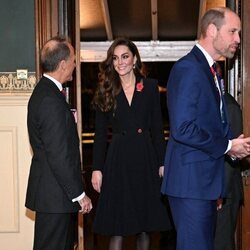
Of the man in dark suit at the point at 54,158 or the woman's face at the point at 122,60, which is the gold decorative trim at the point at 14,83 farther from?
the man in dark suit at the point at 54,158

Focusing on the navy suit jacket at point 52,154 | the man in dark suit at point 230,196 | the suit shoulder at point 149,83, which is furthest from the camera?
the suit shoulder at point 149,83

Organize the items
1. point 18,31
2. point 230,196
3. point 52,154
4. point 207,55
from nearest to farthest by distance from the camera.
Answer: point 207,55 → point 52,154 → point 230,196 → point 18,31

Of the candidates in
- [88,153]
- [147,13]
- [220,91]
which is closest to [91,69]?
[88,153]

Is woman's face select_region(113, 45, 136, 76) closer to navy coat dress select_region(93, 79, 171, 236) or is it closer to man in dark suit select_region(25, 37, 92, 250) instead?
navy coat dress select_region(93, 79, 171, 236)

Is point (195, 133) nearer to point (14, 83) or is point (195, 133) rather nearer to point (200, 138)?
point (200, 138)

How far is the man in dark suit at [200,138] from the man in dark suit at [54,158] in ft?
1.69

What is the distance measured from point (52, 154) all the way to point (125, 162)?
724 mm

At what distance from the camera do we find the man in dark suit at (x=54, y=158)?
2.53 m

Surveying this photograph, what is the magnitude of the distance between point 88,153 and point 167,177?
670cm

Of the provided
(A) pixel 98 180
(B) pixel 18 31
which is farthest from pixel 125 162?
(B) pixel 18 31

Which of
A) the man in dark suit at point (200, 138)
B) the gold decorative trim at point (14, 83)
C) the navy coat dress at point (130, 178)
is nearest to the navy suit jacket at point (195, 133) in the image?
the man in dark suit at point (200, 138)

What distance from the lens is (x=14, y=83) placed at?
3730mm

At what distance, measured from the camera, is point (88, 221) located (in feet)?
17.4

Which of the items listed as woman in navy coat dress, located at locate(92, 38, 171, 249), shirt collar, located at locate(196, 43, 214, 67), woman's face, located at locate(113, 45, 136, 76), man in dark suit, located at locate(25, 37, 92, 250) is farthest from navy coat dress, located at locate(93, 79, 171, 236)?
shirt collar, located at locate(196, 43, 214, 67)
